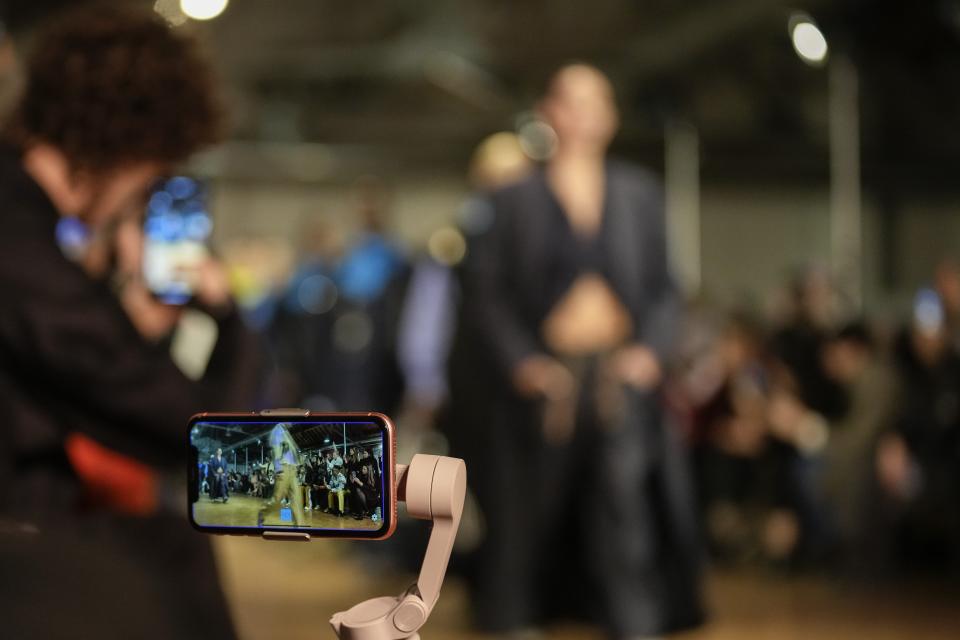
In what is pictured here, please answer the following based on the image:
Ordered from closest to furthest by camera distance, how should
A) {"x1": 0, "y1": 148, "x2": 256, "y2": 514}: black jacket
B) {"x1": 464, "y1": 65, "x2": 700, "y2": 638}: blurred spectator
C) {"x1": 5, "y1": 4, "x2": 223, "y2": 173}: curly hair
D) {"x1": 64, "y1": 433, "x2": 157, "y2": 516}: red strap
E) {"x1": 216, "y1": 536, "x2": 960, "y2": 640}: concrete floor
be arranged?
{"x1": 0, "y1": 148, "x2": 256, "y2": 514}: black jacket → {"x1": 5, "y1": 4, "x2": 223, "y2": 173}: curly hair → {"x1": 64, "y1": 433, "x2": 157, "y2": 516}: red strap → {"x1": 464, "y1": 65, "x2": 700, "y2": 638}: blurred spectator → {"x1": 216, "y1": 536, "x2": 960, "y2": 640}: concrete floor

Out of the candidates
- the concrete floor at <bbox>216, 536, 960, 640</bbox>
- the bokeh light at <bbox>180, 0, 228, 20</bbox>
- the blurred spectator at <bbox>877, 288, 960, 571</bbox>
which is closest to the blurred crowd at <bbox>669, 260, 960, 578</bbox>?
the blurred spectator at <bbox>877, 288, 960, 571</bbox>

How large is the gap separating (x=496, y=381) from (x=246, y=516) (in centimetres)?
281

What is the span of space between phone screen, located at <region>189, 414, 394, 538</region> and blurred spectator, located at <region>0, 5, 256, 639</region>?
419 millimetres

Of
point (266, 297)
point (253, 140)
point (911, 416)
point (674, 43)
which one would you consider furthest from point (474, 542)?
point (253, 140)

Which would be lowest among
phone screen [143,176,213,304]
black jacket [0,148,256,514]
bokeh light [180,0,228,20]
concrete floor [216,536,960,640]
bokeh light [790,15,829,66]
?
concrete floor [216,536,960,640]

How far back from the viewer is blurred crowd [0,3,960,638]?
1660 millimetres

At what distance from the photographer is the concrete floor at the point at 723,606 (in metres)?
3.84

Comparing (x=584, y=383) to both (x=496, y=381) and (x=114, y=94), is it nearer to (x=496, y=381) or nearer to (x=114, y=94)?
(x=496, y=381)

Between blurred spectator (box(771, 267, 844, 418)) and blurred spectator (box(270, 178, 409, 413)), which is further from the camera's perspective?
blurred spectator (box(270, 178, 409, 413))

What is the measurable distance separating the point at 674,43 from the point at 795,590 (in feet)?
19.4

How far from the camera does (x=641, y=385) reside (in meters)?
3.54

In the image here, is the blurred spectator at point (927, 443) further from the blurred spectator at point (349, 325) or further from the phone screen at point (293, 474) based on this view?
the phone screen at point (293, 474)

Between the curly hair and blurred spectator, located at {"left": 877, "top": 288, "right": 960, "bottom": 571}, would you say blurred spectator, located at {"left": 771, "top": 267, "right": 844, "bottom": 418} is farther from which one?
the curly hair

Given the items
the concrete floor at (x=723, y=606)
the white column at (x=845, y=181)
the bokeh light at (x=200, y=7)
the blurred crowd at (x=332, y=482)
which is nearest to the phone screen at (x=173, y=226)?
the concrete floor at (x=723, y=606)
